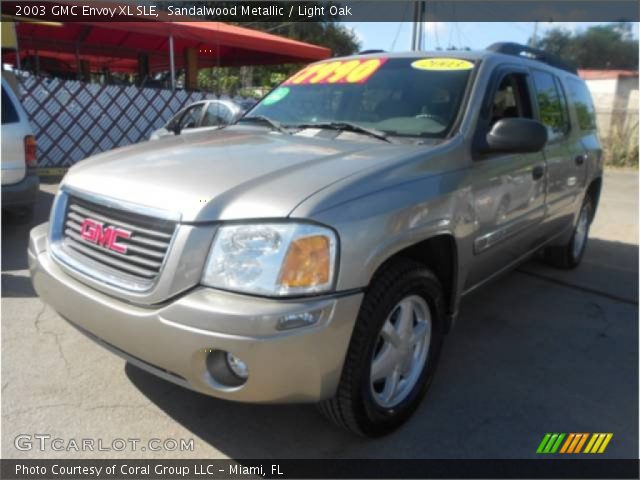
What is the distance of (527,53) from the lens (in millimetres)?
4137

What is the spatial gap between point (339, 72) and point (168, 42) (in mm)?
14548

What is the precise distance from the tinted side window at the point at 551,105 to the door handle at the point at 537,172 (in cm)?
35

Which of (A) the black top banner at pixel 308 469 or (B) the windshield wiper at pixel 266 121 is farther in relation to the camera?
(B) the windshield wiper at pixel 266 121

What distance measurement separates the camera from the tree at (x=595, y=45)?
3628 cm

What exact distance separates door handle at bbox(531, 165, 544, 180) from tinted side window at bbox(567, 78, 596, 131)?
130 cm

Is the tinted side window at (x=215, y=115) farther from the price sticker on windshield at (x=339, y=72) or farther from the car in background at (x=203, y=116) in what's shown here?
the price sticker on windshield at (x=339, y=72)

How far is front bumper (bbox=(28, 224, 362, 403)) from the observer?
1.86 metres

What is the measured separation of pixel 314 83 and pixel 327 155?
127 cm

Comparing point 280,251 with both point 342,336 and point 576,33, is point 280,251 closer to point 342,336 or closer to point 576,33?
point 342,336

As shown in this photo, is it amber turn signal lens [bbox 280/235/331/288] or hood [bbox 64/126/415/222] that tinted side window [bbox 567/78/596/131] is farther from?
amber turn signal lens [bbox 280/235/331/288]

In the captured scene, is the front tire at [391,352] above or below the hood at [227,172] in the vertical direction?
below

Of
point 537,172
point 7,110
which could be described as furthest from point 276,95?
point 7,110

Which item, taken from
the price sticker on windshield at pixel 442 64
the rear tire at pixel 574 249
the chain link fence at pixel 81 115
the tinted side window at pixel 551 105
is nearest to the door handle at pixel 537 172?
the tinted side window at pixel 551 105

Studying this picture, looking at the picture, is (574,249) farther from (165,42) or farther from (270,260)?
(165,42)
